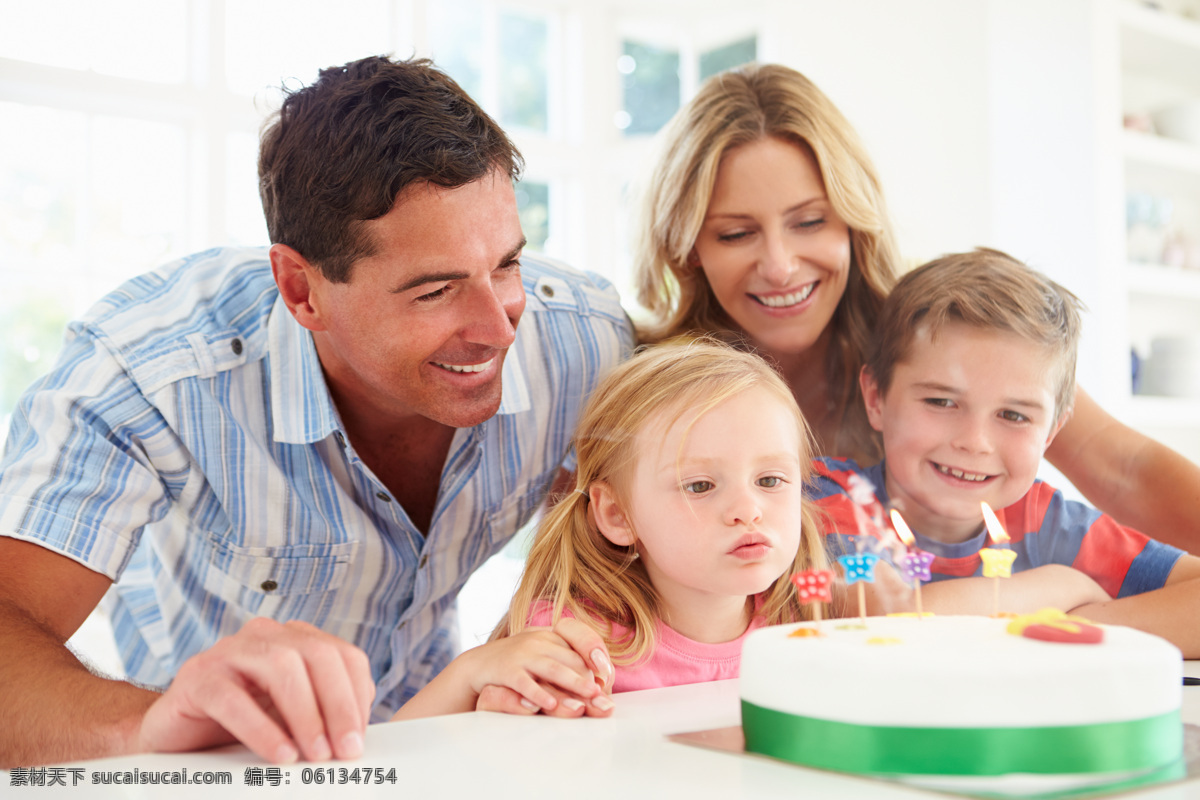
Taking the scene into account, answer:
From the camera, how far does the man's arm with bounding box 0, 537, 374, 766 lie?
27.3 inches

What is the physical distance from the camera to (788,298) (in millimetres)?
1469

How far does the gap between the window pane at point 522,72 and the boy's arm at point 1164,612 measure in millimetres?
3514

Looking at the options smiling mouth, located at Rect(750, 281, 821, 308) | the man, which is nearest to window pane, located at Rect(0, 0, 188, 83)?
the man

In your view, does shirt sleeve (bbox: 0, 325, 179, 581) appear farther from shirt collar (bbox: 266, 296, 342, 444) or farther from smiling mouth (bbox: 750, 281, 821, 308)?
smiling mouth (bbox: 750, 281, 821, 308)

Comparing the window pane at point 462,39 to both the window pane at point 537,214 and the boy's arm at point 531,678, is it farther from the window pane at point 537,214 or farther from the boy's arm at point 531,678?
→ the boy's arm at point 531,678

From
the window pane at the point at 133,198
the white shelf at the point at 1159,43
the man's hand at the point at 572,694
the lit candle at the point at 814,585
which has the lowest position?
the man's hand at the point at 572,694

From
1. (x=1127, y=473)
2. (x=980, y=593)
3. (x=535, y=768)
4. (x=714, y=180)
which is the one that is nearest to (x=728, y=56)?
(x=714, y=180)

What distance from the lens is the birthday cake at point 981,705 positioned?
0.62m

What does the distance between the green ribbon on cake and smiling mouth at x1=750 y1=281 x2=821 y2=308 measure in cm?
88

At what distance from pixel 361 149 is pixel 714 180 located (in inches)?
20.7

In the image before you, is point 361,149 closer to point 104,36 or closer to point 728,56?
point 104,36

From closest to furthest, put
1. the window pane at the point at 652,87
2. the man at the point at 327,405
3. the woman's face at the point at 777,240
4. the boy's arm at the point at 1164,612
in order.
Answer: the boy's arm at the point at 1164,612
the man at the point at 327,405
the woman's face at the point at 777,240
the window pane at the point at 652,87

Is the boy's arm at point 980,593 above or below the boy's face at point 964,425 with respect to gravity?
below

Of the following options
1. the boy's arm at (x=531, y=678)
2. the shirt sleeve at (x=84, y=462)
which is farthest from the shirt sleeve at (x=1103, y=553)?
the shirt sleeve at (x=84, y=462)
